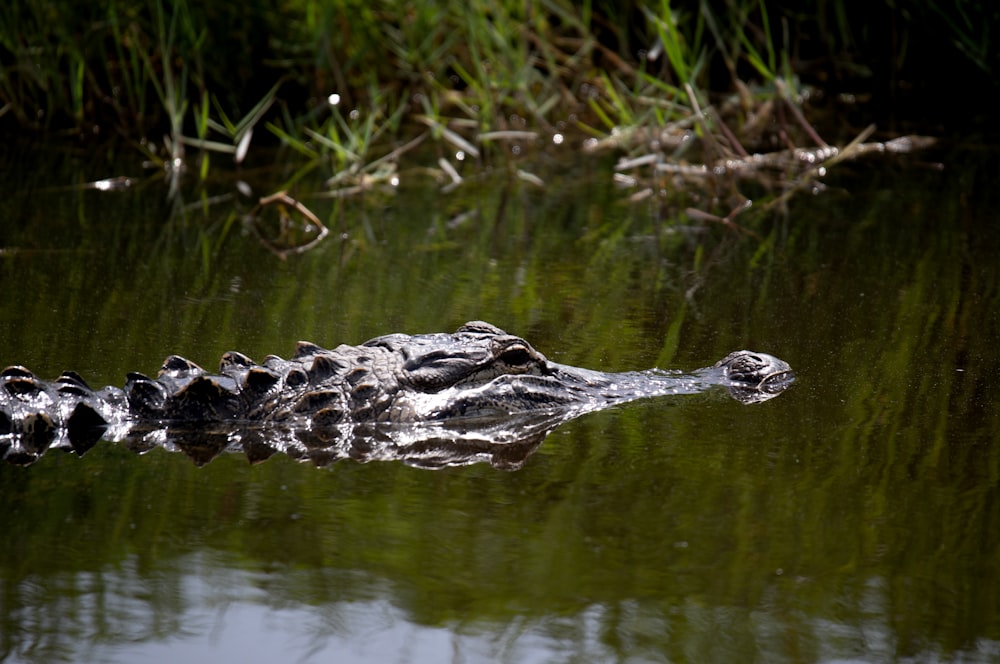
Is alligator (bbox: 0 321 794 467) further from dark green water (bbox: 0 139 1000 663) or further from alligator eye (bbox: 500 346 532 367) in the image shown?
dark green water (bbox: 0 139 1000 663)

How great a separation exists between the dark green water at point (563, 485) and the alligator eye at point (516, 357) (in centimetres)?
30

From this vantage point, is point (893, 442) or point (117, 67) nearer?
point (893, 442)

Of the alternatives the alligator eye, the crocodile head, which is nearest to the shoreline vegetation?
the crocodile head

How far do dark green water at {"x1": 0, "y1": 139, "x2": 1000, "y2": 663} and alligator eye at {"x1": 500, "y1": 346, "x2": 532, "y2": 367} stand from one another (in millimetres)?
300

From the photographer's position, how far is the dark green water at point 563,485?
3383 millimetres

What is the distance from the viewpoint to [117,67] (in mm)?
10773

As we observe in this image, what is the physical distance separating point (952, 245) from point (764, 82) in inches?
176

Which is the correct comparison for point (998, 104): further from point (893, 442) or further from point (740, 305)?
point (893, 442)

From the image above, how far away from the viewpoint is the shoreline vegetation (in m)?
9.29

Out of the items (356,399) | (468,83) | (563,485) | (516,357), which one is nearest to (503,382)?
(516,357)

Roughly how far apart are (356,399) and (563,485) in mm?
997

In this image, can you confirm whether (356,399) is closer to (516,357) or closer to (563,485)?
(516,357)

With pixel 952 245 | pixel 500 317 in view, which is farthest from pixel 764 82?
pixel 500 317

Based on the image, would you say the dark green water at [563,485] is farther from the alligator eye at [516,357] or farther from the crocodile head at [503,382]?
the alligator eye at [516,357]
